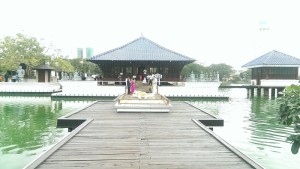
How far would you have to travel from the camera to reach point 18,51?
42.3 m

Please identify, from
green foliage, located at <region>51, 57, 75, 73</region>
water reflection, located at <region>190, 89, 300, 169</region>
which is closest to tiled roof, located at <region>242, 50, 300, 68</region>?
water reflection, located at <region>190, 89, 300, 169</region>

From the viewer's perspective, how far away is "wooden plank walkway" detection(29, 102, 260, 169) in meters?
5.50

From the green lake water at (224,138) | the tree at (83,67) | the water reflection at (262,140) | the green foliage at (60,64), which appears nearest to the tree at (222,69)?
the tree at (83,67)

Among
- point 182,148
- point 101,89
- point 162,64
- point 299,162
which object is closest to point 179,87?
point 162,64

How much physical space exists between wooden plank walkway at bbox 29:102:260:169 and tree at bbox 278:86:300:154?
2.25 m

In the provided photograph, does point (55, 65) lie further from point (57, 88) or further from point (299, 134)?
point (299, 134)

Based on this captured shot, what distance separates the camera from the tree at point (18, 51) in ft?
137

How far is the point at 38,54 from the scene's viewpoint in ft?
143

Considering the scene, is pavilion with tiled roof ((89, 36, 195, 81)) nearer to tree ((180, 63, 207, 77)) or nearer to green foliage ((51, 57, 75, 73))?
green foliage ((51, 57, 75, 73))

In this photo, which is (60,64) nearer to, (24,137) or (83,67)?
(83,67)

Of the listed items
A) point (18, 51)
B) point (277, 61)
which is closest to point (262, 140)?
point (277, 61)

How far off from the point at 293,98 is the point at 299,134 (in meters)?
0.35

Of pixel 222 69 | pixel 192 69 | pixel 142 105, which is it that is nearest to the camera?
pixel 142 105

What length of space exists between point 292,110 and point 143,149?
3877 millimetres
